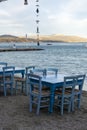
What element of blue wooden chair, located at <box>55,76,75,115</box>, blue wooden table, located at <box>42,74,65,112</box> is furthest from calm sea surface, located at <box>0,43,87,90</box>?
blue wooden table, located at <box>42,74,65,112</box>

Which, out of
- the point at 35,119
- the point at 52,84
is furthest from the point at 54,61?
the point at 35,119

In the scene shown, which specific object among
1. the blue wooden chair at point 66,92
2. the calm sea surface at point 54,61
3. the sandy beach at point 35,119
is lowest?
the calm sea surface at point 54,61

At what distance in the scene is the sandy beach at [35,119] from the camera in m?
5.18

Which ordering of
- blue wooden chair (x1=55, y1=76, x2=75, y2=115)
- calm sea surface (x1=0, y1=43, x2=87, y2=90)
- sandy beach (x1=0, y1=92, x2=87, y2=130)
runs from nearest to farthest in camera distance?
1. sandy beach (x1=0, y1=92, x2=87, y2=130)
2. blue wooden chair (x1=55, y1=76, x2=75, y2=115)
3. calm sea surface (x1=0, y1=43, x2=87, y2=90)

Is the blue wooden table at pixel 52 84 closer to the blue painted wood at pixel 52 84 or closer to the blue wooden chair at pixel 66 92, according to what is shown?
the blue painted wood at pixel 52 84

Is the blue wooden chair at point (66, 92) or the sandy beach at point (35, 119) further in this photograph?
the blue wooden chair at point (66, 92)

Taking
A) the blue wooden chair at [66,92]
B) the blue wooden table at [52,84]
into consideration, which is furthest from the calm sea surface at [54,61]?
the blue wooden table at [52,84]

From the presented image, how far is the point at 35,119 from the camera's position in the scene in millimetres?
5641

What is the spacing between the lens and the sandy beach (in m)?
5.18

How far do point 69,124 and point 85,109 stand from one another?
4.11 ft

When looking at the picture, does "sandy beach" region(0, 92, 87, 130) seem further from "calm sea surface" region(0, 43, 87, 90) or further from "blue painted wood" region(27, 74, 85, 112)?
"calm sea surface" region(0, 43, 87, 90)

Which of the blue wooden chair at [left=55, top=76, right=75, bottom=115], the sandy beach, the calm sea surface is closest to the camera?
the sandy beach

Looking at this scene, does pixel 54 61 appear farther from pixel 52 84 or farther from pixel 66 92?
pixel 52 84

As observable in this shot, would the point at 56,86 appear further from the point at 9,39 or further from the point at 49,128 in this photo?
the point at 9,39
